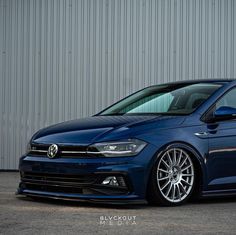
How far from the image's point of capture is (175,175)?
8.12m

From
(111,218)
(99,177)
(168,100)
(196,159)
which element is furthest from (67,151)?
→ (168,100)

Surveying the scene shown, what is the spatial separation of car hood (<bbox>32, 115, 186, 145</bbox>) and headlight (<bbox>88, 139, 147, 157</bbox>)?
0.25ft

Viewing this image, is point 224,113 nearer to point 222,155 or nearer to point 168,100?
point 222,155

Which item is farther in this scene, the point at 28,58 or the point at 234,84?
the point at 28,58

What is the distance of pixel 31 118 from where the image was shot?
13891mm

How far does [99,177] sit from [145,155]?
519 millimetres

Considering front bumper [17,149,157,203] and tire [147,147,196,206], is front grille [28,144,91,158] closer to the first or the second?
front bumper [17,149,157,203]

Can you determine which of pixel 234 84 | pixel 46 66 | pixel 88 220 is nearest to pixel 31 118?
pixel 46 66

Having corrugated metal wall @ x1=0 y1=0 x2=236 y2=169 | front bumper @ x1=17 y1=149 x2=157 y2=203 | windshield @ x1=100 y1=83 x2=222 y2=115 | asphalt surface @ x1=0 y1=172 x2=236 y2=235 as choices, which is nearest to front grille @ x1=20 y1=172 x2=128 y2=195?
front bumper @ x1=17 y1=149 x2=157 y2=203

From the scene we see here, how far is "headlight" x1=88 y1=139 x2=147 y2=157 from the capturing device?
775 cm

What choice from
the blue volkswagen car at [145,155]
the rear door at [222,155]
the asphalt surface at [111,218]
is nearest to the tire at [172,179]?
the blue volkswagen car at [145,155]

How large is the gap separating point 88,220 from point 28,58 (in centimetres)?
747

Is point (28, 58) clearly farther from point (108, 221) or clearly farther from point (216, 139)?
point (108, 221)

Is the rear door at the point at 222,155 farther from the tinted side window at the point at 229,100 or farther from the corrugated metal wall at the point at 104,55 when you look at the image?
the corrugated metal wall at the point at 104,55
